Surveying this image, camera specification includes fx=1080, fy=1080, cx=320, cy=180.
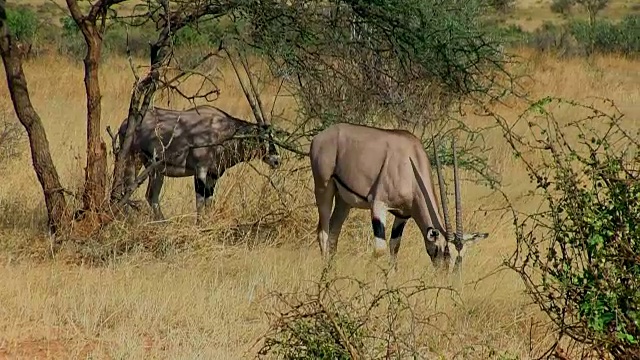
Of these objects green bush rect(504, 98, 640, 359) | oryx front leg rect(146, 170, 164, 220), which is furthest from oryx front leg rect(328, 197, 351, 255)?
green bush rect(504, 98, 640, 359)

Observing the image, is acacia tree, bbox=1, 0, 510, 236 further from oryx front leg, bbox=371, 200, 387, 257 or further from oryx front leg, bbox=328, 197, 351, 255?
oryx front leg, bbox=371, 200, 387, 257

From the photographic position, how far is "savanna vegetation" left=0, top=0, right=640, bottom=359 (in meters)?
5.01

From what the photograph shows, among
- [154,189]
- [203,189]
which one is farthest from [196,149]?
[154,189]

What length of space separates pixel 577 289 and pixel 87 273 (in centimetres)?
433

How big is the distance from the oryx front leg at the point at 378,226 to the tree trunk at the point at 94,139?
2.30 meters

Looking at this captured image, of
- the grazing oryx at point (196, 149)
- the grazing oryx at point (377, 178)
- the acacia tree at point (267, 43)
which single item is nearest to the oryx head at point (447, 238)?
the grazing oryx at point (377, 178)

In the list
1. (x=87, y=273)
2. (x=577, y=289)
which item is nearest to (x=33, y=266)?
(x=87, y=273)

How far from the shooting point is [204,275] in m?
8.27

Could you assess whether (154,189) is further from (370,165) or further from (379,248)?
(379,248)

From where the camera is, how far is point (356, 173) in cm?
944

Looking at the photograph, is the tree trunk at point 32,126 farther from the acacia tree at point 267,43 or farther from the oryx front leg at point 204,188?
the oryx front leg at point 204,188

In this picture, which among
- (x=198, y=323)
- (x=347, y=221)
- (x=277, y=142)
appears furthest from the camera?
(x=347, y=221)

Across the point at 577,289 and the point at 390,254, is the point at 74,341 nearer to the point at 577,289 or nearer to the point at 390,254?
the point at 577,289

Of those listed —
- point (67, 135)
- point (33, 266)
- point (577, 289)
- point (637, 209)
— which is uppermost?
point (637, 209)
